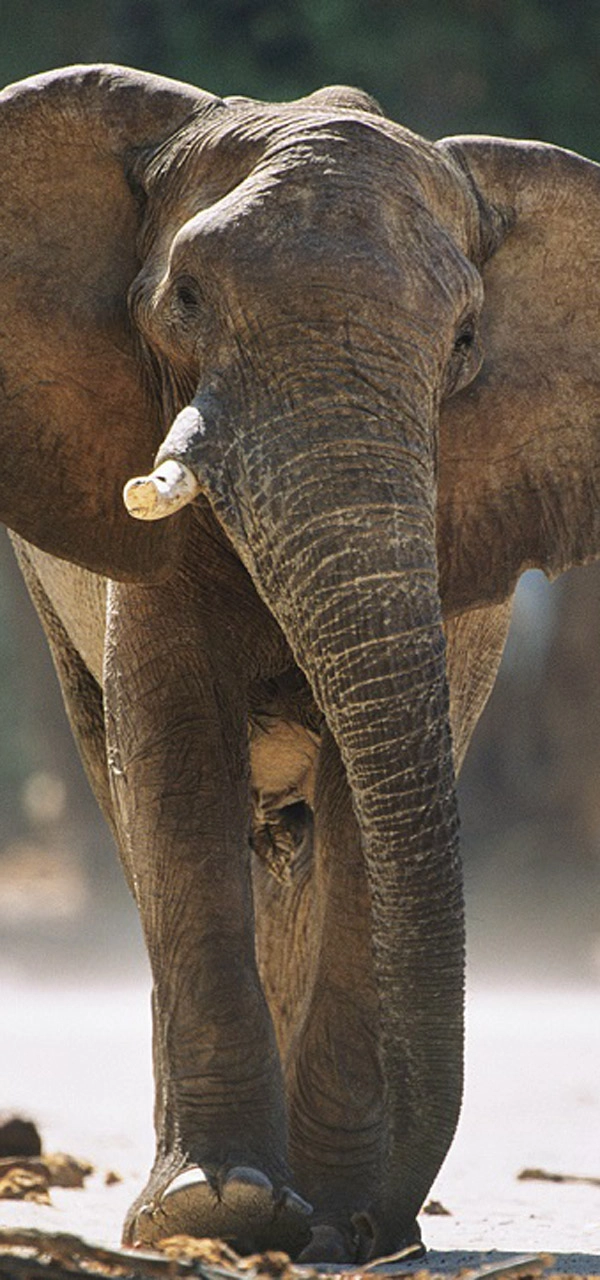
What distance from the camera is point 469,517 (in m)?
5.00

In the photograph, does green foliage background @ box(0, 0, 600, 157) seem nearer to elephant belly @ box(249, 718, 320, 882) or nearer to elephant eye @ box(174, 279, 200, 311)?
elephant belly @ box(249, 718, 320, 882)

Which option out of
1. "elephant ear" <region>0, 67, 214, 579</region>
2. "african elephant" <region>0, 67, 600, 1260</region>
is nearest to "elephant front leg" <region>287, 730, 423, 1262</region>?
"african elephant" <region>0, 67, 600, 1260</region>

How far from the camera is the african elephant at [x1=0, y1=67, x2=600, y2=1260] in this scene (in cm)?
406

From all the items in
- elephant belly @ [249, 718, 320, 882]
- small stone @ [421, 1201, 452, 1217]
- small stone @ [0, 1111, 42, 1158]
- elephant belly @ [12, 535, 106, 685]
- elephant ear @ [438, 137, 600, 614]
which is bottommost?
small stone @ [421, 1201, 452, 1217]

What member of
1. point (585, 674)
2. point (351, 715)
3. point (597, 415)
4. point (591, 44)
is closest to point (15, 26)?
point (591, 44)

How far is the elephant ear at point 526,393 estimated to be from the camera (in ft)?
16.3

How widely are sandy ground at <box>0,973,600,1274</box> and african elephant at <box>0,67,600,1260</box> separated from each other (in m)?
0.40

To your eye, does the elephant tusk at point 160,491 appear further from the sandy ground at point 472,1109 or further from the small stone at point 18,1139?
the small stone at point 18,1139

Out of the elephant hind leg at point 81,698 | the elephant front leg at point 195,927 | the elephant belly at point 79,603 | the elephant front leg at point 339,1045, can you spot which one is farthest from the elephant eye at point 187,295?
the elephant hind leg at point 81,698

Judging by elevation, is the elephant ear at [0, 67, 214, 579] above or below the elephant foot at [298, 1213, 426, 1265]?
above

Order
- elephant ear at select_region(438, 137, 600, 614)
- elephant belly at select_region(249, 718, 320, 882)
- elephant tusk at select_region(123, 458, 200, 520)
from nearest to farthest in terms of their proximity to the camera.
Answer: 1. elephant tusk at select_region(123, 458, 200, 520)
2. elephant ear at select_region(438, 137, 600, 614)
3. elephant belly at select_region(249, 718, 320, 882)

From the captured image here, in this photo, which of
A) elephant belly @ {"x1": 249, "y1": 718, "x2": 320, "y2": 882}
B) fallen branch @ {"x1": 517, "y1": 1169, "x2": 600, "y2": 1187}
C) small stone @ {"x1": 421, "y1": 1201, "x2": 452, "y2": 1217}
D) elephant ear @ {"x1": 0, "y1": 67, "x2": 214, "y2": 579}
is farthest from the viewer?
fallen branch @ {"x1": 517, "y1": 1169, "x2": 600, "y2": 1187}

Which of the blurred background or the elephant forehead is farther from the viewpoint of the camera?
the blurred background

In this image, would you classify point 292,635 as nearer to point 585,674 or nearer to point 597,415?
point 597,415
